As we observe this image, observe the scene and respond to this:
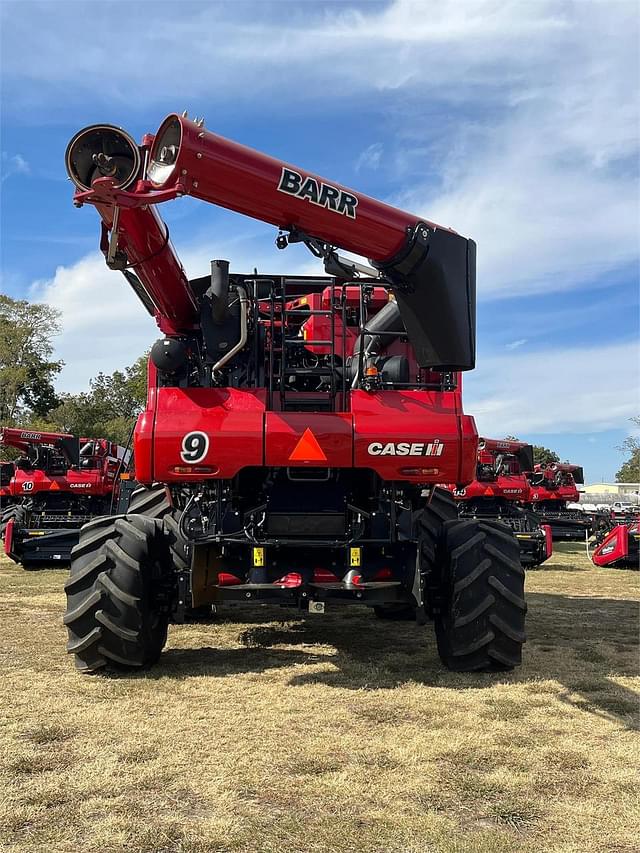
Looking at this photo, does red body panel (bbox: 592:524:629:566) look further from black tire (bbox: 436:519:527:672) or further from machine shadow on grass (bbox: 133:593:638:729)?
black tire (bbox: 436:519:527:672)

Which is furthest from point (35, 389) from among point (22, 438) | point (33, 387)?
point (22, 438)

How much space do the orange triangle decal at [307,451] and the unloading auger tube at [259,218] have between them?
3.01 feet

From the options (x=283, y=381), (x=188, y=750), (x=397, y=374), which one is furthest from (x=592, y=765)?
(x=283, y=381)

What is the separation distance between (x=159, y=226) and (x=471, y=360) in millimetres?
2227

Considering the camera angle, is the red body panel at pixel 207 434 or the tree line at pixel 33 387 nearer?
the red body panel at pixel 207 434

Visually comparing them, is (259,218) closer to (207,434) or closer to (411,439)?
(207,434)

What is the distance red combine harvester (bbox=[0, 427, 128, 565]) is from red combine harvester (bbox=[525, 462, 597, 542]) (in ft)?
37.5

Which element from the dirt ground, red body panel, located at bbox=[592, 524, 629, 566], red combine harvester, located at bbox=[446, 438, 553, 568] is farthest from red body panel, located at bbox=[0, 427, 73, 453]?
red body panel, located at bbox=[592, 524, 629, 566]

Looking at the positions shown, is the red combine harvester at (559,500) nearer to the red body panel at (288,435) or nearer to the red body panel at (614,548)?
the red body panel at (614,548)

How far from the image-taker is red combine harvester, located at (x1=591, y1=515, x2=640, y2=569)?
47.5 ft

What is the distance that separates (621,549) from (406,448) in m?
10.5

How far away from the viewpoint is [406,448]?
545cm

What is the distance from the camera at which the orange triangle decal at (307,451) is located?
5.38 m

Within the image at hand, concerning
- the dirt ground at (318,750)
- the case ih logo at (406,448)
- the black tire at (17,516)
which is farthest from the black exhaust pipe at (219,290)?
the black tire at (17,516)
